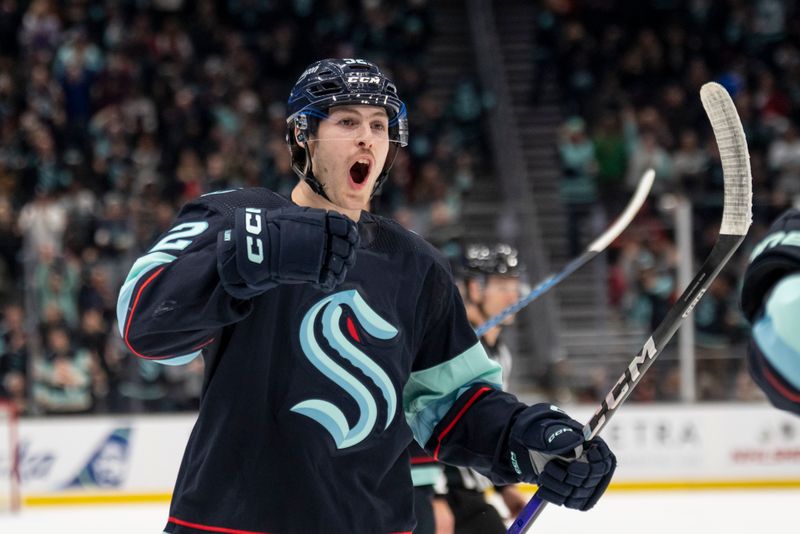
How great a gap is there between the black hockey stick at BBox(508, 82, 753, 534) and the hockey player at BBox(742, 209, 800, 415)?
63cm

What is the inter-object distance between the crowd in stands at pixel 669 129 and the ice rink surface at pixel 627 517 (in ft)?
3.30

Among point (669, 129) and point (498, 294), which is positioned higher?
point (498, 294)

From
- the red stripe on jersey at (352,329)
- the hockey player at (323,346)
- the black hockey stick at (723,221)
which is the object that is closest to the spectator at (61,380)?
the hockey player at (323,346)

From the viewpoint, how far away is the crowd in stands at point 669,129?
324 inches

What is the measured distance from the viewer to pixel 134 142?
33.2ft

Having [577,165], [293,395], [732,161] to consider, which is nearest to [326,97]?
→ [293,395]

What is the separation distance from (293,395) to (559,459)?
518 millimetres

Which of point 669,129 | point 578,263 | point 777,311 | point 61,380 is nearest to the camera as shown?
point 777,311

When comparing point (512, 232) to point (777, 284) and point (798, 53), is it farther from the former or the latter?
point (777, 284)

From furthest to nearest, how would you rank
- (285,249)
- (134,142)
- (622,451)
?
(134,142) < (622,451) < (285,249)

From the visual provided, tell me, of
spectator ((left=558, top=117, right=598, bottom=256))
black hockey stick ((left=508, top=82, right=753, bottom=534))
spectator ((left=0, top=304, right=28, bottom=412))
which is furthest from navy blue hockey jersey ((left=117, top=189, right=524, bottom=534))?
spectator ((left=558, top=117, right=598, bottom=256))

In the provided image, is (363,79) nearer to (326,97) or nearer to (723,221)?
(326,97)

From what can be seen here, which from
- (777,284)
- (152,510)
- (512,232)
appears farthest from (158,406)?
(777,284)

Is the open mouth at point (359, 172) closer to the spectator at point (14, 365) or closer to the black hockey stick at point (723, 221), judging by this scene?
the black hockey stick at point (723, 221)
